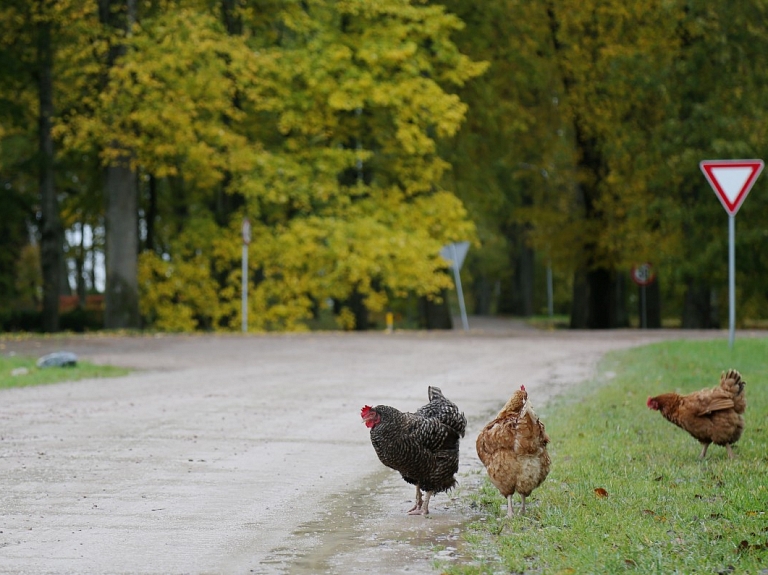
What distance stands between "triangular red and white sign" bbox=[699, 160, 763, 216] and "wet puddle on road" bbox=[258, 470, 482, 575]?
1220cm

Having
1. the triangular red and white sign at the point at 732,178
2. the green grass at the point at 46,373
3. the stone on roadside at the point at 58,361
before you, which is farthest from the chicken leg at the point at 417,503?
the stone on roadside at the point at 58,361

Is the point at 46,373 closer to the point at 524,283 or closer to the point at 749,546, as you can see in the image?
the point at 749,546

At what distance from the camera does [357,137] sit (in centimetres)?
4038

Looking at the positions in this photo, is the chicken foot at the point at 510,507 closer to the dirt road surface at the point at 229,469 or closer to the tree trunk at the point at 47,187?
the dirt road surface at the point at 229,469

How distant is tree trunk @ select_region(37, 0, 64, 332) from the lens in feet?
127

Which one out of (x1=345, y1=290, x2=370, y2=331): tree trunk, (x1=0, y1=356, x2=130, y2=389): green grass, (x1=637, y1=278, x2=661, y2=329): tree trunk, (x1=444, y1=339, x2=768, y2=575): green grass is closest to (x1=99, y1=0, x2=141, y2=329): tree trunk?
(x1=345, y1=290, x2=370, y2=331): tree trunk

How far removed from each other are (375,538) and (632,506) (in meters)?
1.88

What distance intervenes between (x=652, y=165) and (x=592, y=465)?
31587 mm

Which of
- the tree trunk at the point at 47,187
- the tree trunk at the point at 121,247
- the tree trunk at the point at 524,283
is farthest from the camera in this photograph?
the tree trunk at the point at 524,283

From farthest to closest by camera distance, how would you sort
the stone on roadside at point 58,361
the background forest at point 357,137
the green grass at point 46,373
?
the background forest at point 357,137
the stone on roadside at point 58,361
the green grass at point 46,373

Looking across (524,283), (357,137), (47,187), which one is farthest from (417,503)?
(524,283)

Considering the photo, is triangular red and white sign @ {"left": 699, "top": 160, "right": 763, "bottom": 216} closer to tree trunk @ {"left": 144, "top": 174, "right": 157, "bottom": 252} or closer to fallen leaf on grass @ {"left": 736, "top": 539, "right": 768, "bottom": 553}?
fallen leaf on grass @ {"left": 736, "top": 539, "right": 768, "bottom": 553}

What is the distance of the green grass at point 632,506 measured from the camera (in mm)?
6984

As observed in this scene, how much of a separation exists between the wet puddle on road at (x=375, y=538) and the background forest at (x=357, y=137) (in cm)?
2634
